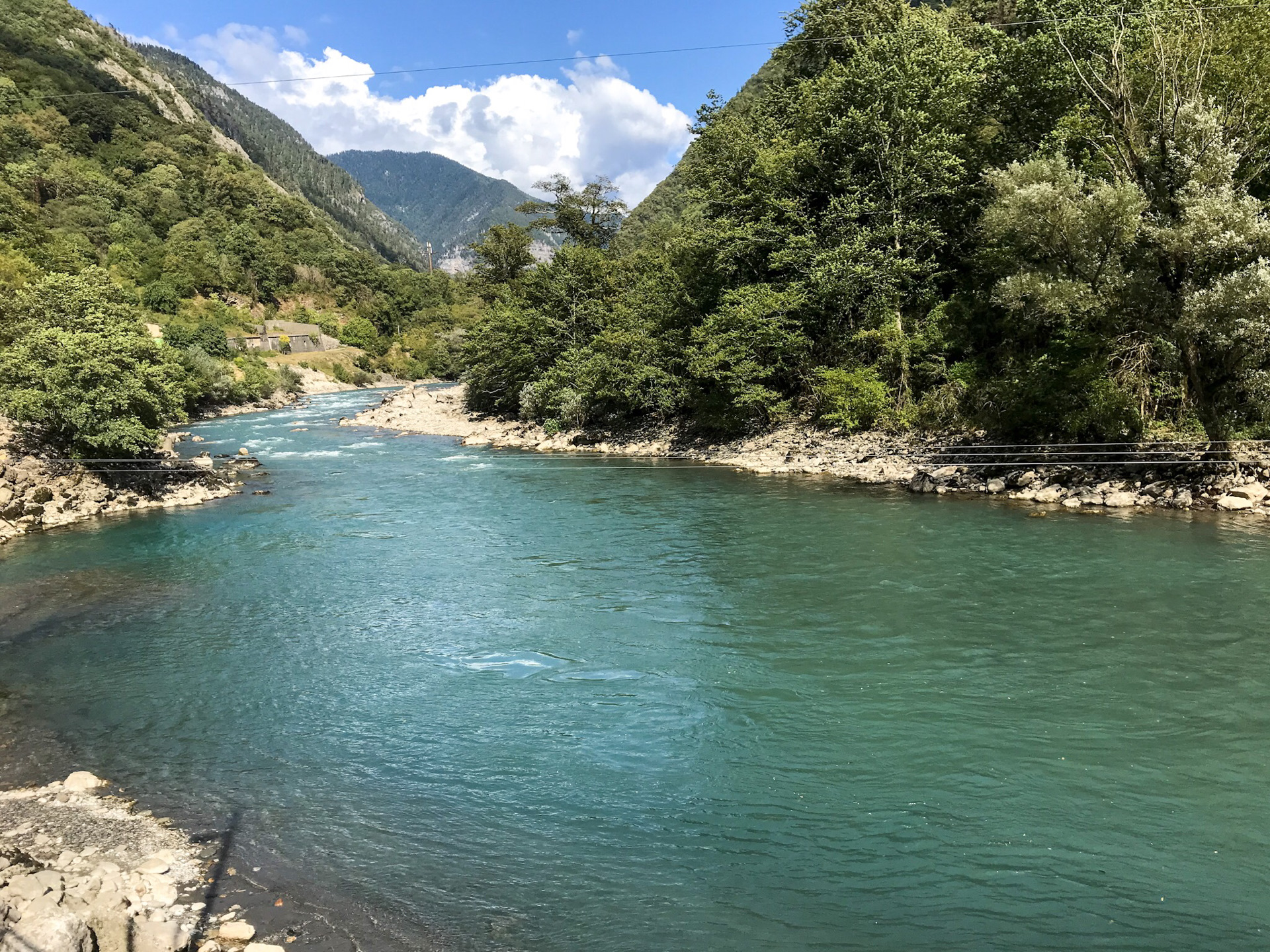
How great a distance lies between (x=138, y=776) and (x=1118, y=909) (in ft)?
32.4

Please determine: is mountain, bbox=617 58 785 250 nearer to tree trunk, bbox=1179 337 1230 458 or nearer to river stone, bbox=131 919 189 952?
tree trunk, bbox=1179 337 1230 458

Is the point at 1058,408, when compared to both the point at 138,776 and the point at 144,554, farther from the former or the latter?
the point at 144,554

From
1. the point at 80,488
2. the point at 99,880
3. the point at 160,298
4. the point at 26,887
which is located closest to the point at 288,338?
the point at 160,298

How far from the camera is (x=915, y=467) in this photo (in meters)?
25.5

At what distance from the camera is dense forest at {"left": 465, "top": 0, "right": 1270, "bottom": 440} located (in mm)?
18609

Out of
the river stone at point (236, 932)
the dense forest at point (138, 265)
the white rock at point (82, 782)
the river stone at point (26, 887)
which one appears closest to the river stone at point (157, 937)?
the river stone at point (236, 932)

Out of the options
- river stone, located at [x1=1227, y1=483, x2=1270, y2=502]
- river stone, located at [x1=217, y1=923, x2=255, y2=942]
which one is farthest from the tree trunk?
river stone, located at [x1=217, y1=923, x2=255, y2=942]

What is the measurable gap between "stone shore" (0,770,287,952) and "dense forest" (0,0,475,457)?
61.0 ft

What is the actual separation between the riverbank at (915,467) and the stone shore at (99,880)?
2060cm

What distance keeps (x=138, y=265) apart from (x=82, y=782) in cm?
8943

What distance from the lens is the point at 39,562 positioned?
18000mm

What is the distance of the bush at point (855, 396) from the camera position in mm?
29109

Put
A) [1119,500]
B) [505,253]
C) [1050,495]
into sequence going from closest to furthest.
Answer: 1. [1119,500]
2. [1050,495]
3. [505,253]

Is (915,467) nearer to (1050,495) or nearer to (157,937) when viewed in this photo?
(1050,495)
